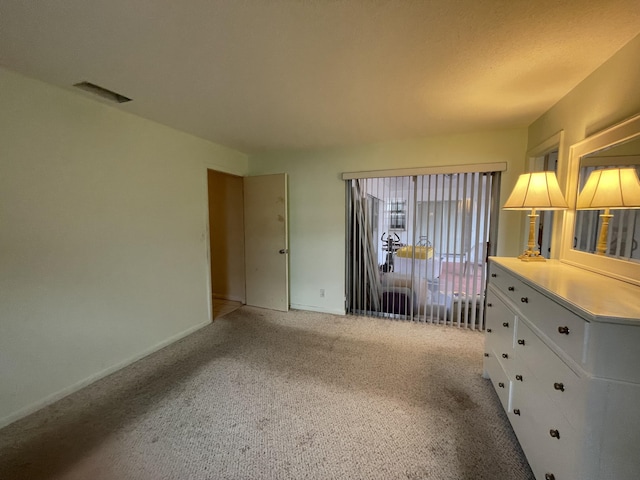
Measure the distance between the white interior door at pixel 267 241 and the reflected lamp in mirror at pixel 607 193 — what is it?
2853 millimetres

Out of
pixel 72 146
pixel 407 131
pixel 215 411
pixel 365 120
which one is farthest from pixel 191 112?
pixel 215 411

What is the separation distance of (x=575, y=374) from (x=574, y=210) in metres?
1.36

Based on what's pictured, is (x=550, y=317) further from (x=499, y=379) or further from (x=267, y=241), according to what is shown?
(x=267, y=241)

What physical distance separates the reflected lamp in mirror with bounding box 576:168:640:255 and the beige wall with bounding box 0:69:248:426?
11.1 feet

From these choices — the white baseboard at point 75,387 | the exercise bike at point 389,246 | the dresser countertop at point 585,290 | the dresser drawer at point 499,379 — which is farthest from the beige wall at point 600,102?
the white baseboard at point 75,387

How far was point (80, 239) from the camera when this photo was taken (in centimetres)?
201

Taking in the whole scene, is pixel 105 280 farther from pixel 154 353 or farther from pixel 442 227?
pixel 442 227

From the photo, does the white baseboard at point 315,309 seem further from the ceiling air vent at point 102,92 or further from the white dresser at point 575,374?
the ceiling air vent at point 102,92

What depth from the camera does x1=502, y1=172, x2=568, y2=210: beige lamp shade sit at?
1.76 m

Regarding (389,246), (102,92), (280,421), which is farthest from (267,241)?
(280,421)

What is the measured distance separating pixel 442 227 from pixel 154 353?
129 inches

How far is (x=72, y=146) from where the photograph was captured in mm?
1946

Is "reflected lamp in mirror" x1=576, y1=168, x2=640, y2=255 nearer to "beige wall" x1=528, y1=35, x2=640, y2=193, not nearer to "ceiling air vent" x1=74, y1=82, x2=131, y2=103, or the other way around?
"beige wall" x1=528, y1=35, x2=640, y2=193

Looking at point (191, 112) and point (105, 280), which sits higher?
point (191, 112)
